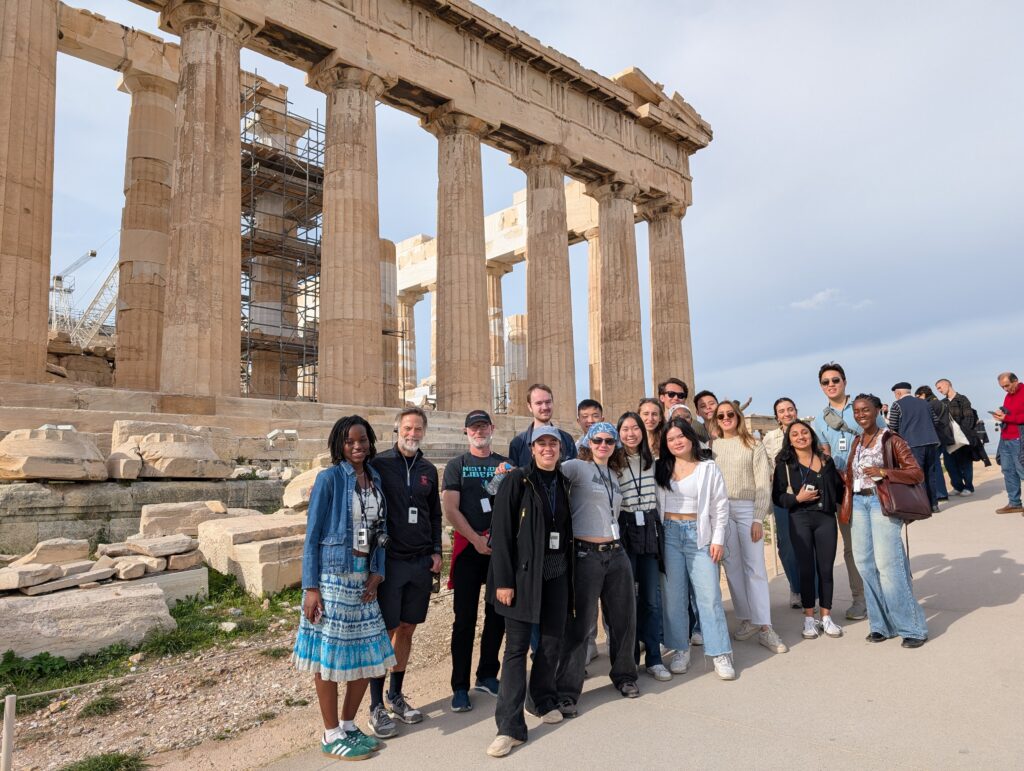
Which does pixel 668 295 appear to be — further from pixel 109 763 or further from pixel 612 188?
pixel 109 763

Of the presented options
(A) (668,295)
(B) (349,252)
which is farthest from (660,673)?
(A) (668,295)

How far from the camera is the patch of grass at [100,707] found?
4.56m

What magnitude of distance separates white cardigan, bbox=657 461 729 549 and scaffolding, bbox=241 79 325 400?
17.9 meters

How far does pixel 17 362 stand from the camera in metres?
12.1

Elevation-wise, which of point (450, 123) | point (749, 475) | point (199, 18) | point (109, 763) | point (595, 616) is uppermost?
point (199, 18)

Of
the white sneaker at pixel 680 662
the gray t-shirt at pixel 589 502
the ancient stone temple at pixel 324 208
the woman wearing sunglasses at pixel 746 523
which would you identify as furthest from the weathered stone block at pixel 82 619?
the ancient stone temple at pixel 324 208

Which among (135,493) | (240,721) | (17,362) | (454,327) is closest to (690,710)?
(240,721)

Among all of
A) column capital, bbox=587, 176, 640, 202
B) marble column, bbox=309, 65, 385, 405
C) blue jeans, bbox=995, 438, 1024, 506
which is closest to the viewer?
blue jeans, bbox=995, 438, 1024, 506

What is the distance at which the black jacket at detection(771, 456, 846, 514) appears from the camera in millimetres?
6039

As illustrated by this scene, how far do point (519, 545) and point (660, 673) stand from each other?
5.39ft

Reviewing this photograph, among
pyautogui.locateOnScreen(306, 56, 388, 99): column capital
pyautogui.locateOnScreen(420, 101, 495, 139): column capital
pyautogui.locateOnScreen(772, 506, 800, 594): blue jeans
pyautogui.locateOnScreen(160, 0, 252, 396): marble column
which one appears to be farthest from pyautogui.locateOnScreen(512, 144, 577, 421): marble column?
pyautogui.locateOnScreen(772, 506, 800, 594): blue jeans

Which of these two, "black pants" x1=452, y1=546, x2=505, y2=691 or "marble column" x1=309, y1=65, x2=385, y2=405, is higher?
"marble column" x1=309, y1=65, x2=385, y2=405

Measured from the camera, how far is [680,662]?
5055 millimetres

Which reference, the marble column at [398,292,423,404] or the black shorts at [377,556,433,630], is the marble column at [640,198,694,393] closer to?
the marble column at [398,292,423,404]
